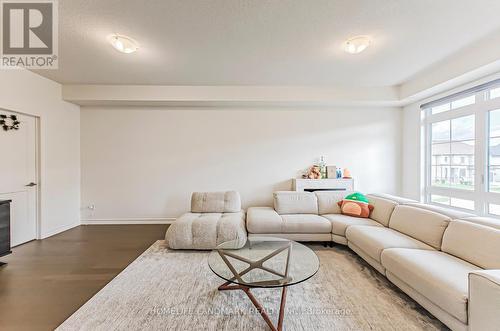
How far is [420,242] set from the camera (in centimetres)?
244

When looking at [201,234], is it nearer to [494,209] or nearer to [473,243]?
[473,243]

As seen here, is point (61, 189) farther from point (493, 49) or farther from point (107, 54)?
point (493, 49)

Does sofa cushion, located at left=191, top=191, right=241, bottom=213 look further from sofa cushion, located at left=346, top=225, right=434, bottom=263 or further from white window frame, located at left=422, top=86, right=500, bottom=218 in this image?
white window frame, located at left=422, top=86, right=500, bottom=218

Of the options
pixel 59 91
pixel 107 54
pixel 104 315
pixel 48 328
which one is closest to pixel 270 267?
pixel 104 315

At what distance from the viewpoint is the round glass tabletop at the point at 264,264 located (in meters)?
1.77

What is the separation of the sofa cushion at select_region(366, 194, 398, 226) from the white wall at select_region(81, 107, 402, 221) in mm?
1252

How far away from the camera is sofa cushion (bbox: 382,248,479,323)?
1499 millimetres

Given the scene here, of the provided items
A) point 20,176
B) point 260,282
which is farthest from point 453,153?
point 20,176

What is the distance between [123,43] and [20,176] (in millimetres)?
2681

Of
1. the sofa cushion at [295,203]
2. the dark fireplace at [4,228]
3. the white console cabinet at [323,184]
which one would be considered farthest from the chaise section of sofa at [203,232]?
the dark fireplace at [4,228]

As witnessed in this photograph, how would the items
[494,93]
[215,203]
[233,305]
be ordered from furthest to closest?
[215,203] < [494,93] < [233,305]

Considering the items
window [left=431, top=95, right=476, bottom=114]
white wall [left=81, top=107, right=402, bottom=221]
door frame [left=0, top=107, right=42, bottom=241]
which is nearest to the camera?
window [left=431, top=95, right=476, bottom=114]

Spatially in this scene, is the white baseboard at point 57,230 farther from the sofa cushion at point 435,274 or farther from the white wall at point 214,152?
the sofa cushion at point 435,274

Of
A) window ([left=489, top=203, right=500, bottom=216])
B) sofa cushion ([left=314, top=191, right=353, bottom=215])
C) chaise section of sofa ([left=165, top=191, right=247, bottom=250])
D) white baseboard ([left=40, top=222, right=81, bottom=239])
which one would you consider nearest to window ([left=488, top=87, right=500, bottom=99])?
window ([left=489, top=203, right=500, bottom=216])
